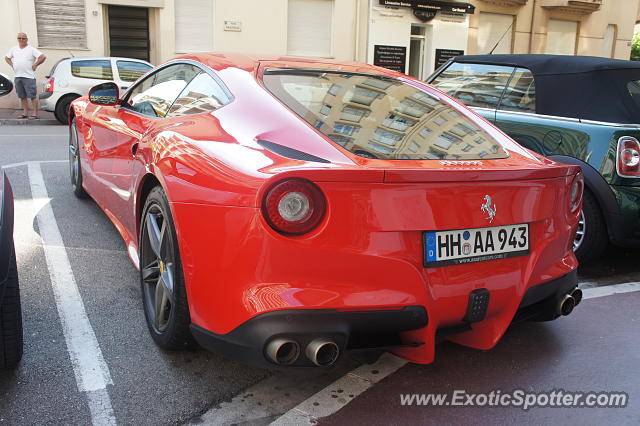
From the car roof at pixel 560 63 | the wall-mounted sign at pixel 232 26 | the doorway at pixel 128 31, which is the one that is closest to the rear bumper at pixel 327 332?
the car roof at pixel 560 63

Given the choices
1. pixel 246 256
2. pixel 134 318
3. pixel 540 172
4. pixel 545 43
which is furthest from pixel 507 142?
pixel 545 43

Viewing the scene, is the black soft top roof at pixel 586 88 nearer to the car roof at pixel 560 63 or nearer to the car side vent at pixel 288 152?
the car roof at pixel 560 63

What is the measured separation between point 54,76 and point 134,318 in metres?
11.6

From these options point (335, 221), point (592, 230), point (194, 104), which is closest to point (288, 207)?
point (335, 221)

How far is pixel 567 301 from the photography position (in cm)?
282

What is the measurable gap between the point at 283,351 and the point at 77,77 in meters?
12.6

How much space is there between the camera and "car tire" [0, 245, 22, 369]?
2.46 metres

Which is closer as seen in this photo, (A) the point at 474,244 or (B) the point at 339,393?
(A) the point at 474,244

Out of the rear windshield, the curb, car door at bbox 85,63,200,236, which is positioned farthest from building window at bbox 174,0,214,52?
the rear windshield

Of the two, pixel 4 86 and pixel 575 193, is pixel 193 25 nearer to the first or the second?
pixel 4 86

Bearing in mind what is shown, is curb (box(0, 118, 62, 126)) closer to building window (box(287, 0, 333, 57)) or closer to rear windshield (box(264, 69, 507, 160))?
building window (box(287, 0, 333, 57))

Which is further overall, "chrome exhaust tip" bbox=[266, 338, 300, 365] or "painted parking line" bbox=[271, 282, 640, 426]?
"painted parking line" bbox=[271, 282, 640, 426]

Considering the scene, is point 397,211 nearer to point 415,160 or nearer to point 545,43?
point 415,160

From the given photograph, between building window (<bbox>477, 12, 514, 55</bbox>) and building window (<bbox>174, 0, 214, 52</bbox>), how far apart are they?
9801mm
